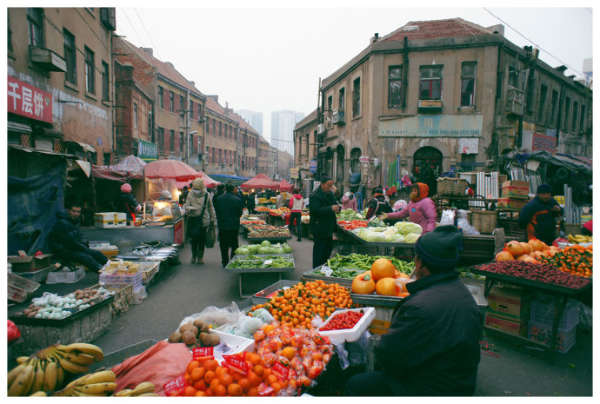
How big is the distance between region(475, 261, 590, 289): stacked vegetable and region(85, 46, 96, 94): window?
16199mm

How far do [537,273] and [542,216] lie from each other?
3015 mm

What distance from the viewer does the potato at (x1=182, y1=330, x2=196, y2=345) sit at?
325 centimetres

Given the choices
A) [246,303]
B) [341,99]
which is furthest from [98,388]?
[341,99]

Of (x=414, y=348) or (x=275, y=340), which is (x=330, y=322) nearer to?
(x=275, y=340)

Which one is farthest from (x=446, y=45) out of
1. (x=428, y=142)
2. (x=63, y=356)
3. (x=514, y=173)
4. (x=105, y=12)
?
(x=63, y=356)

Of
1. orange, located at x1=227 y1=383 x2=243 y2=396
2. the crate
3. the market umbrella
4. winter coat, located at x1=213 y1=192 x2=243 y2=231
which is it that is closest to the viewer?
orange, located at x1=227 y1=383 x2=243 y2=396

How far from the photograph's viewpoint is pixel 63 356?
310 centimetres

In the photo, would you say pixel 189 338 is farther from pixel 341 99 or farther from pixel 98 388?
pixel 341 99

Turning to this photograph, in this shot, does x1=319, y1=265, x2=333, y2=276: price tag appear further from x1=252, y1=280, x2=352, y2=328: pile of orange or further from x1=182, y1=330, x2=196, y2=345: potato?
x1=182, y1=330, x2=196, y2=345: potato

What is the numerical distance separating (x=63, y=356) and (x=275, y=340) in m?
1.97

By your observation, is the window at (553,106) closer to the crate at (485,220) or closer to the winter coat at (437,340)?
the crate at (485,220)

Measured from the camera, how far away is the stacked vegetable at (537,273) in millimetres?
4152

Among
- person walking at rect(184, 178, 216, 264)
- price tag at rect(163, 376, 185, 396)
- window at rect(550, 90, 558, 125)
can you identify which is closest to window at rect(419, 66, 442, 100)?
window at rect(550, 90, 558, 125)

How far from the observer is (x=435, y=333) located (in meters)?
2.12
